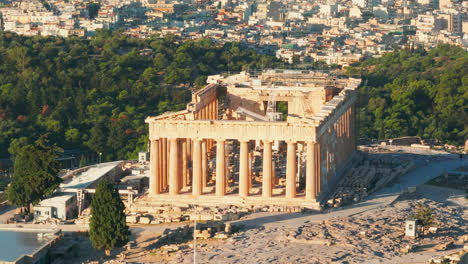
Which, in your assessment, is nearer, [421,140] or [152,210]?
[152,210]

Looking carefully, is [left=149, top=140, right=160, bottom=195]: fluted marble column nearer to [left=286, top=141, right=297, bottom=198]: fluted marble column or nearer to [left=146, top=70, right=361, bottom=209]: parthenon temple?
[left=146, top=70, right=361, bottom=209]: parthenon temple

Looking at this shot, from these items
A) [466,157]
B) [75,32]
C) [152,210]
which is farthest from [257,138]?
[75,32]

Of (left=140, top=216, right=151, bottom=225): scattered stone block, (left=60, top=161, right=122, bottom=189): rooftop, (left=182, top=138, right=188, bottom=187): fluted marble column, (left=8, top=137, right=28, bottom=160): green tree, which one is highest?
(left=182, top=138, right=188, bottom=187): fluted marble column

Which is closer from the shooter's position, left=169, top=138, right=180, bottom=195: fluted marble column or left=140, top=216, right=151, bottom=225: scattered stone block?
left=140, top=216, right=151, bottom=225: scattered stone block

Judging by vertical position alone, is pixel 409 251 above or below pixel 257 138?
below

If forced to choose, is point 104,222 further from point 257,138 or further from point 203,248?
point 257,138

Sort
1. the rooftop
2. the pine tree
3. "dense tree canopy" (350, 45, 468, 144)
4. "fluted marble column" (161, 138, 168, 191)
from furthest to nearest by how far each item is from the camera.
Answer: "dense tree canopy" (350, 45, 468, 144), the rooftop, "fluted marble column" (161, 138, 168, 191), the pine tree

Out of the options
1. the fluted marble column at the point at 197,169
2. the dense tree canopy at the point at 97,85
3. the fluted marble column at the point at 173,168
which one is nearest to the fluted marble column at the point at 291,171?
the fluted marble column at the point at 197,169

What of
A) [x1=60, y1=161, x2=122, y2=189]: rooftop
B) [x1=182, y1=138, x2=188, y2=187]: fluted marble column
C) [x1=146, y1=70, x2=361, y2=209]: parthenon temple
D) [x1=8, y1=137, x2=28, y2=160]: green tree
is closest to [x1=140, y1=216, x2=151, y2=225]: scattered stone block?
[x1=146, y1=70, x2=361, y2=209]: parthenon temple
